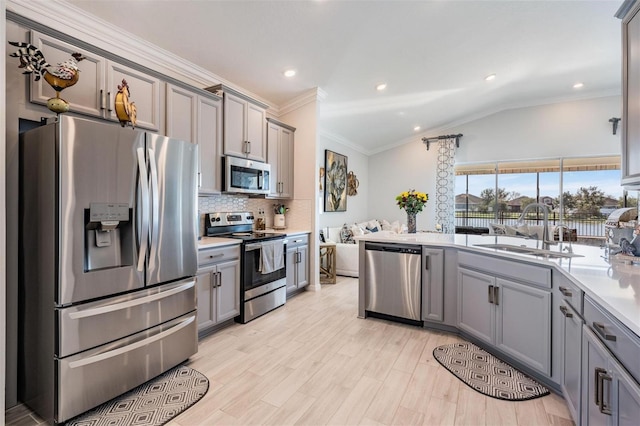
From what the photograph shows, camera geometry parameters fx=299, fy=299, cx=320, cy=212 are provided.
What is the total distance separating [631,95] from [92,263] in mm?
3265

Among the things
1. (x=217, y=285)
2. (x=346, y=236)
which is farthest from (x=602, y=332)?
(x=346, y=236)

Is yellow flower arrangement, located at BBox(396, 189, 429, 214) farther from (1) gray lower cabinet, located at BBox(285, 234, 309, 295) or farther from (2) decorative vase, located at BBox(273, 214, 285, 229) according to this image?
(2) decorative vase, located at BBox(273, 214, 285, 229)

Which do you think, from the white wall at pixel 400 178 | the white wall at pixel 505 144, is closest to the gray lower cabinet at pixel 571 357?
the white wall at pixel 505 144

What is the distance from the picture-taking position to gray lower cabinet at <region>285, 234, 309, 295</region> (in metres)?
3.87

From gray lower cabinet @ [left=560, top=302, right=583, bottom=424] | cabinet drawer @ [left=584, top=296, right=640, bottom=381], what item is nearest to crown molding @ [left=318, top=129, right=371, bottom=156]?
gray lower cabinet @ [left=560, top=302, right=583, bottom=424]

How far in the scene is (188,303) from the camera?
2.28 m

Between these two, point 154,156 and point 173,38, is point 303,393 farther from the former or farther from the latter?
point 173,38

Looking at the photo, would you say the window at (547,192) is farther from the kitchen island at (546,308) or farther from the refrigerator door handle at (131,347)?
the refrigerator door handle at (131,347)

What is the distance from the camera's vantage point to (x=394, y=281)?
3086 mm

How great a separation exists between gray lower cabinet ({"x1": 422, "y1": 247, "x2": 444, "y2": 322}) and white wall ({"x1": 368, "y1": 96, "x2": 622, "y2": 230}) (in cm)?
425

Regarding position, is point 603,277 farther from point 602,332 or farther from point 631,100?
point 631,100

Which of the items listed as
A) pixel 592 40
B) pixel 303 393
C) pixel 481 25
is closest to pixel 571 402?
pixel 303 393

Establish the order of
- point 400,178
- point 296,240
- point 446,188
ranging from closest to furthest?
point 296,240
point 446,188
point 400,178

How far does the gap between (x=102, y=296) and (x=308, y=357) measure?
1.54m
